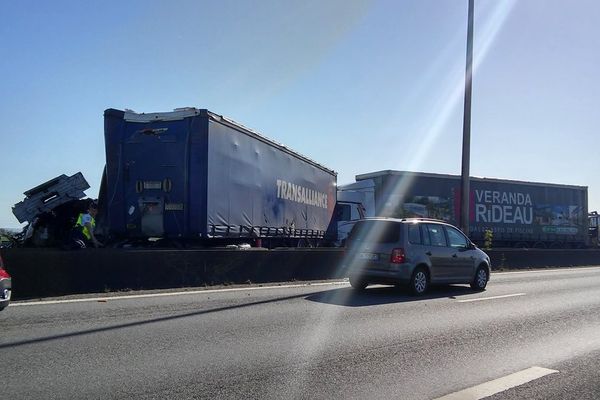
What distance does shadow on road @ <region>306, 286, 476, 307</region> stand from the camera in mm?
10820

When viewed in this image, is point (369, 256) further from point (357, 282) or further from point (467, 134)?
point (467, 134)

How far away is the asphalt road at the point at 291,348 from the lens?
5152 millimetres

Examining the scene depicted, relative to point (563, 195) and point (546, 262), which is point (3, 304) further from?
point (563, 195)

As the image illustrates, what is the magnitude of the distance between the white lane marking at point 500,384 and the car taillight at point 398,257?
5.57 meters

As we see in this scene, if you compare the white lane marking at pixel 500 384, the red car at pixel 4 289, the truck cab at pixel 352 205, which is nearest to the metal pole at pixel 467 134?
the truck cab at pixel 352 205

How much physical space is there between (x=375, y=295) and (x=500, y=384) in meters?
6.51

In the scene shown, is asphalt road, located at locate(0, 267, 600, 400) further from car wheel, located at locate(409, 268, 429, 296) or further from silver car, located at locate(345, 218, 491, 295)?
silver car, located at locate(345, 218, 491, 295)

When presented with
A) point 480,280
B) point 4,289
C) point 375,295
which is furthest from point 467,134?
point 4,289

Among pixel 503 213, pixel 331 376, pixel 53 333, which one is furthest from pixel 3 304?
pixel 503 213

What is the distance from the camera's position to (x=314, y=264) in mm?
15562

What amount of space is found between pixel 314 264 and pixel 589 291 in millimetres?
7309

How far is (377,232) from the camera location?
40.0 ft

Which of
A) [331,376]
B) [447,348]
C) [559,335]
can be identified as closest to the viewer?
[331,376]

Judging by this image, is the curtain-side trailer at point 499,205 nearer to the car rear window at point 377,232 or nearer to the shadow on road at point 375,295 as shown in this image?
the shadow on road at point 375,295
